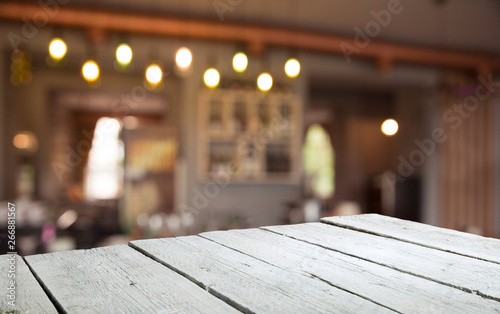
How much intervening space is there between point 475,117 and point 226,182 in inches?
166

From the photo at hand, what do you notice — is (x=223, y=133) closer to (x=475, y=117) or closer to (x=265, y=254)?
(x=475, y=117)

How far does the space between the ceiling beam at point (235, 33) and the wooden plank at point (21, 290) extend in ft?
15.2

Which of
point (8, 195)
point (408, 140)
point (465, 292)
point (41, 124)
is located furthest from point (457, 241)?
point (41, 124)

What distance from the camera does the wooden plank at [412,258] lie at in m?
0.79

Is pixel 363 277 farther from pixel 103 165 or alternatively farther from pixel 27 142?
pixel 103 165

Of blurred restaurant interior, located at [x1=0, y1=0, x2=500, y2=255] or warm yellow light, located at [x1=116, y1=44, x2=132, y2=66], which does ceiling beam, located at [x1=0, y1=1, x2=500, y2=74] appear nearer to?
blurred restaurant interior, located at [x1=0, y1=0, x2=500, y2=255]

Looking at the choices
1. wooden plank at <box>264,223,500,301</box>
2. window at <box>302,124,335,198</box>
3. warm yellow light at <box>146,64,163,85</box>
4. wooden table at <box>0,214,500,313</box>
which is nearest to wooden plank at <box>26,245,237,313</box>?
wooden table at <box>0,214,500,313</box>

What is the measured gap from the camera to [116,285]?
0.76 m

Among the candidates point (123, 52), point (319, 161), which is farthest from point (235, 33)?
point (319, 161)

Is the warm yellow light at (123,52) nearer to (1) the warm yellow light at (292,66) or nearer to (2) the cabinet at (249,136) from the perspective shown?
(1) the warm yellow light at (292,66)

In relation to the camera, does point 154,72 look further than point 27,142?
No

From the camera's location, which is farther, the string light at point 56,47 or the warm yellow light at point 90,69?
the warm yellow light at point 90,69

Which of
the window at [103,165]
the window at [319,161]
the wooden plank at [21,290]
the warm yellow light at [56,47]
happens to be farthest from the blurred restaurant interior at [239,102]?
the window at [103,165]

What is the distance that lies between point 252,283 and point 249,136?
544cm
